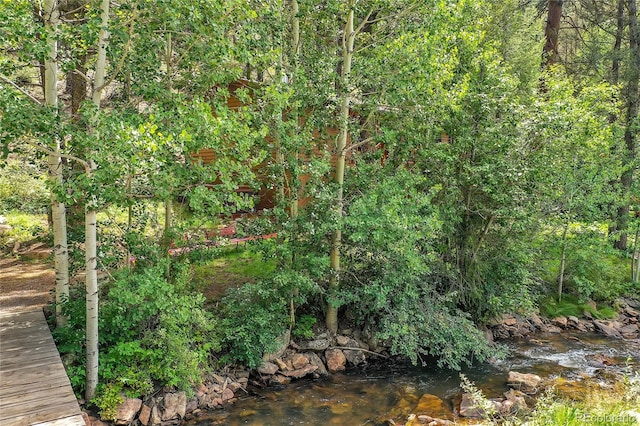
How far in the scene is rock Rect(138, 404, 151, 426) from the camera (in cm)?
660

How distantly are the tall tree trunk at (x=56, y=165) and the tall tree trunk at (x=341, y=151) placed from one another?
4.53m

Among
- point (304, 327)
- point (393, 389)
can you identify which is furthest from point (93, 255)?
point (393, 389)

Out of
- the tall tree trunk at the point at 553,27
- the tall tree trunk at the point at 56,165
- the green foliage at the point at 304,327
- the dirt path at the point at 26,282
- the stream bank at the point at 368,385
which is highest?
the tall tree trunk at the point at 553,27

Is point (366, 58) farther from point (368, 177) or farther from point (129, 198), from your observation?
point (129, 198)

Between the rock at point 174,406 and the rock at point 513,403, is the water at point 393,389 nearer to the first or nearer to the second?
the rock at point 174,406

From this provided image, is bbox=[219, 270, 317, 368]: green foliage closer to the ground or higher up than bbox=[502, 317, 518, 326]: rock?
higher up

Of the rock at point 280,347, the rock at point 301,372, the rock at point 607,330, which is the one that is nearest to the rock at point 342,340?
the rock at point 301,372

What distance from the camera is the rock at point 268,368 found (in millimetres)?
8211

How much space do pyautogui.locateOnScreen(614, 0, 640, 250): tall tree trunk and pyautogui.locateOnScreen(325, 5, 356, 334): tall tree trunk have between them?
914 centimetres

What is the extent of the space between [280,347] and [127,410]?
300 centimetres

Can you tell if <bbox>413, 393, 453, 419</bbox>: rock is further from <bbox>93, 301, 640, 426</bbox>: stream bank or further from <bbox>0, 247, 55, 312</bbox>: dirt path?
<bbox>0, 247, 55, 312</bbox>: dirt path

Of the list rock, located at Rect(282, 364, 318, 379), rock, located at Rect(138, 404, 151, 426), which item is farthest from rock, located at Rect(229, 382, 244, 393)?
rock, located at Rect(138, 404, 151, 426)

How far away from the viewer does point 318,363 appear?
8.80 meters

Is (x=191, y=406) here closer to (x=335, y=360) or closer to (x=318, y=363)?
(x=318, y=363)
